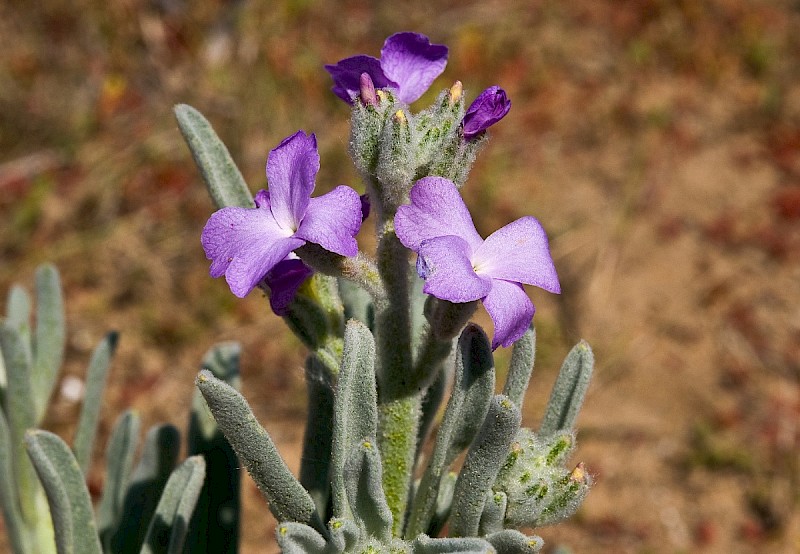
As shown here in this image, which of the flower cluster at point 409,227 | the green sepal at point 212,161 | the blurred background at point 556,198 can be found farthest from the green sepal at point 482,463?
the blurred background at point 556,198

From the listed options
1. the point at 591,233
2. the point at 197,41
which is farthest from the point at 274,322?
the point at 197,41

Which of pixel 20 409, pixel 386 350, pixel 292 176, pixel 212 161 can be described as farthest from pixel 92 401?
pixel 292 176

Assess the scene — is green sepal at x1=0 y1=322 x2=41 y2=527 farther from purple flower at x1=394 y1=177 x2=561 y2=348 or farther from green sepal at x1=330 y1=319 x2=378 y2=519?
purple flower at x1=394 y1=177 x2=561 y2=348

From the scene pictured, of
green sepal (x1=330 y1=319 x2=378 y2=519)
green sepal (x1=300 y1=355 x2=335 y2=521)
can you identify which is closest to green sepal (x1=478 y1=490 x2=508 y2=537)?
green sepal (x1=330 y1=319 x2=378 y2=519)

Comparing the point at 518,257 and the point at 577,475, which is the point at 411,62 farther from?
the point at 577,475

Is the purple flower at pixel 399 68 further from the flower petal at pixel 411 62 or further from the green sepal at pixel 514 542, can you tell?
the green sepal at pixel 514 542
